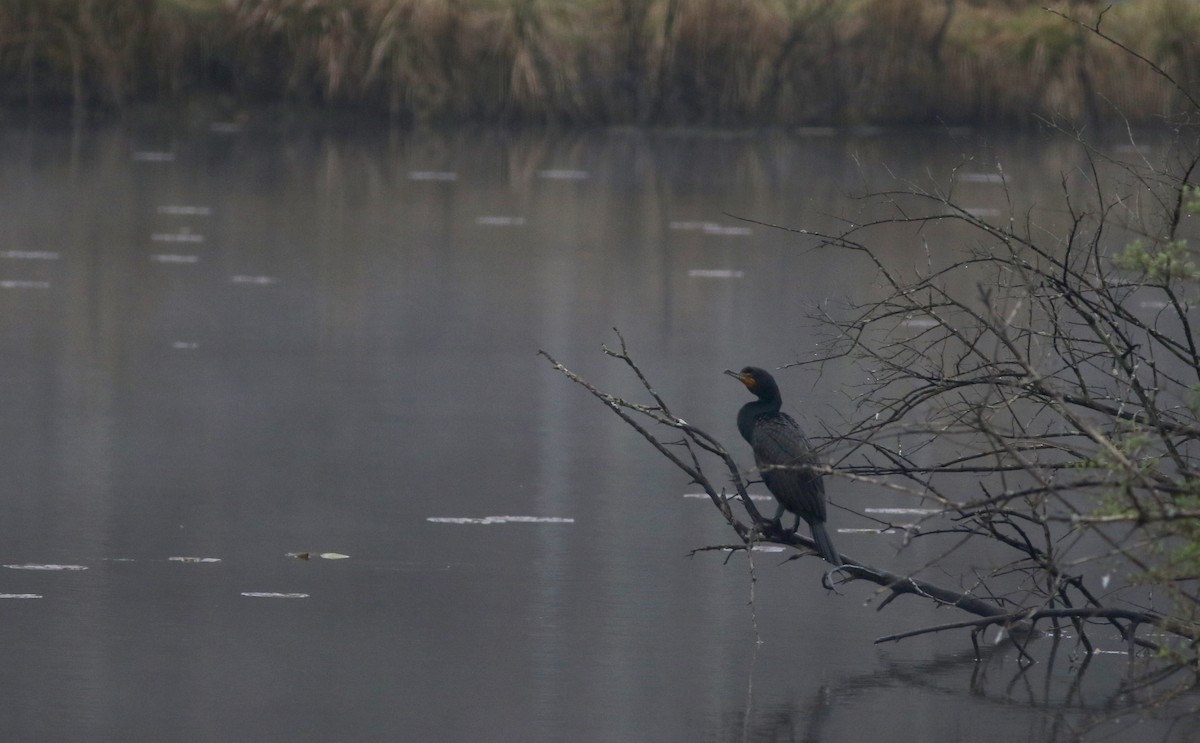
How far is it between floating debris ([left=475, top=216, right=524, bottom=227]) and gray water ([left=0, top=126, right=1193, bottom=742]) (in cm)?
5

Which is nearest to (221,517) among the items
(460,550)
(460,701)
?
(460,550)

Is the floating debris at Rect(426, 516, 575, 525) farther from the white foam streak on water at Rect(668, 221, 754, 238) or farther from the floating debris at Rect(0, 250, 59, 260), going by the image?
the white foam streak on water at Rect(668, 221, 754, 238)

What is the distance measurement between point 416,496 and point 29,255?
580 cm

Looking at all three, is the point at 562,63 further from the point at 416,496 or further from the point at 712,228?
the point at 416,496

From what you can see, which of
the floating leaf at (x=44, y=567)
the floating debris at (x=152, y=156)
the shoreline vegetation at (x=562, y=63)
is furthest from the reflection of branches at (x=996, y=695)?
the shoreline vegetation at (x=562, y=63)

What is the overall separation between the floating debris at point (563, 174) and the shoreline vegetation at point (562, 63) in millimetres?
3773

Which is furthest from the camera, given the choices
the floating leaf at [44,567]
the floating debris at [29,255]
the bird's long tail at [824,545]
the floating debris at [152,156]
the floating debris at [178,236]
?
the floating debris at [152,156]

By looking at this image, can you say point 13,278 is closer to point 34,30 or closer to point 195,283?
point 195,283

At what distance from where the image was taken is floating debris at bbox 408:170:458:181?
56.2 feet

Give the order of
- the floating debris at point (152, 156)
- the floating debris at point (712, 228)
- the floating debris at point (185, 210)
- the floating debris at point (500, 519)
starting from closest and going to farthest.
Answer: the floating debris at point (500, 519), the floating debris at point (185, 210), the floating debris at point (712, 228), the floating debris at point (152, 156)

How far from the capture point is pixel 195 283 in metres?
11.9

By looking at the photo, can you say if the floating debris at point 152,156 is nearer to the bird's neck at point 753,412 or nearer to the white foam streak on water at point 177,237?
the white foam streak on water at point 177,237

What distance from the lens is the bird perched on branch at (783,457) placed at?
5.94m

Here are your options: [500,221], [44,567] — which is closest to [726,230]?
[500,221]
